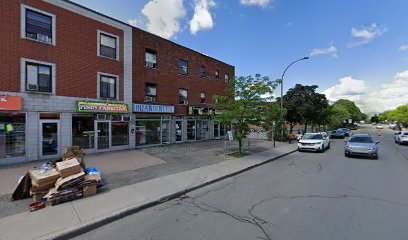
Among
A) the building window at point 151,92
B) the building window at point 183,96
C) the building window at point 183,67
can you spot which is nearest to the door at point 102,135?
the building window at point 151,92

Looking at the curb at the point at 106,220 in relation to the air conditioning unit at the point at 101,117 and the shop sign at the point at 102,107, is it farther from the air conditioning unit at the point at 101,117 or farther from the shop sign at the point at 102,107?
the air conditioning unit at the point at 101,117

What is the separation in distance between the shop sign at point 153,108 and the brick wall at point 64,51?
154 cm

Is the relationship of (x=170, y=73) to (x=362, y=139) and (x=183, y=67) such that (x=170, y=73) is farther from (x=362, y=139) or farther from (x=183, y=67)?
(x=362, y=139)

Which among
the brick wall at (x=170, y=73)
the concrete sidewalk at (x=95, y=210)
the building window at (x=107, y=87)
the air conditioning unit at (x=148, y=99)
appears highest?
the brick wall at (x=170, y=73)

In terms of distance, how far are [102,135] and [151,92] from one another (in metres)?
5.21

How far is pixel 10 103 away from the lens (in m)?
9.33

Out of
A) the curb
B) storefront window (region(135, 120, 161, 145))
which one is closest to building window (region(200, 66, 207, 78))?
storefront window (region(135, 120, 161, 145))

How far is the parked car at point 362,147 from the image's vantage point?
1162 cm

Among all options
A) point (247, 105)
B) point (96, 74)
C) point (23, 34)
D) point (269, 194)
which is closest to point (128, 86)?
point (96, 74)

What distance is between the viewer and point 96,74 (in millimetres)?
12609

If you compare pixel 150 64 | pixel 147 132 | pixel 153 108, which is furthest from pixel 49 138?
pixel 150 64

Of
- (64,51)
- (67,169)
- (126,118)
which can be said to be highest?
(64,51)

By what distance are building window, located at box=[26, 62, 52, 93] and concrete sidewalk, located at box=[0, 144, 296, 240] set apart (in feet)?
27.8

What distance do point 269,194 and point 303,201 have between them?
3.12 feet
